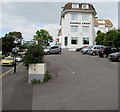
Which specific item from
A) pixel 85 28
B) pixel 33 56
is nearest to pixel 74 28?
pixel 85 28

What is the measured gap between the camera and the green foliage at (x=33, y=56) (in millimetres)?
10477

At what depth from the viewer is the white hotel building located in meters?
45.9

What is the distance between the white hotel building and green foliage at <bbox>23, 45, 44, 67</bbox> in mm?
35094

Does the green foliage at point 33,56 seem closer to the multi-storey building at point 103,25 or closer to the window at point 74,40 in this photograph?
the window at point 74,40

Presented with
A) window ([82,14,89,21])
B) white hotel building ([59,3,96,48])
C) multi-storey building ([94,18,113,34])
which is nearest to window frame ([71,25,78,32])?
white hotel building ([59,3,96,48])

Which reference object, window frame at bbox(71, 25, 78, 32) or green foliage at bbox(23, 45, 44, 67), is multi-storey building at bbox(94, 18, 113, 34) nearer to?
window frame at bbox(71, 25, 78, 32)

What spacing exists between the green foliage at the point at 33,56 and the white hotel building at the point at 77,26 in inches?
1382

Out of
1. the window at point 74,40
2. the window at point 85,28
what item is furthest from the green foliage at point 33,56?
the window at point 85,28

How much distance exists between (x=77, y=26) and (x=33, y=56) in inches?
1472

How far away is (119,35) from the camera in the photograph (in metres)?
25.2

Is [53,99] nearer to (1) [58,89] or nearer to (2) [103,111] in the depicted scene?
(1) [58,89]

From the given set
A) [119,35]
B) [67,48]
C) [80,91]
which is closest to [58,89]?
[80,91]

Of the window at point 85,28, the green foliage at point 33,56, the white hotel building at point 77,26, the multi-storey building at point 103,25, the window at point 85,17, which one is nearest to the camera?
the green foliage at point 33,56

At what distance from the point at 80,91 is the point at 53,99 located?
164cm
